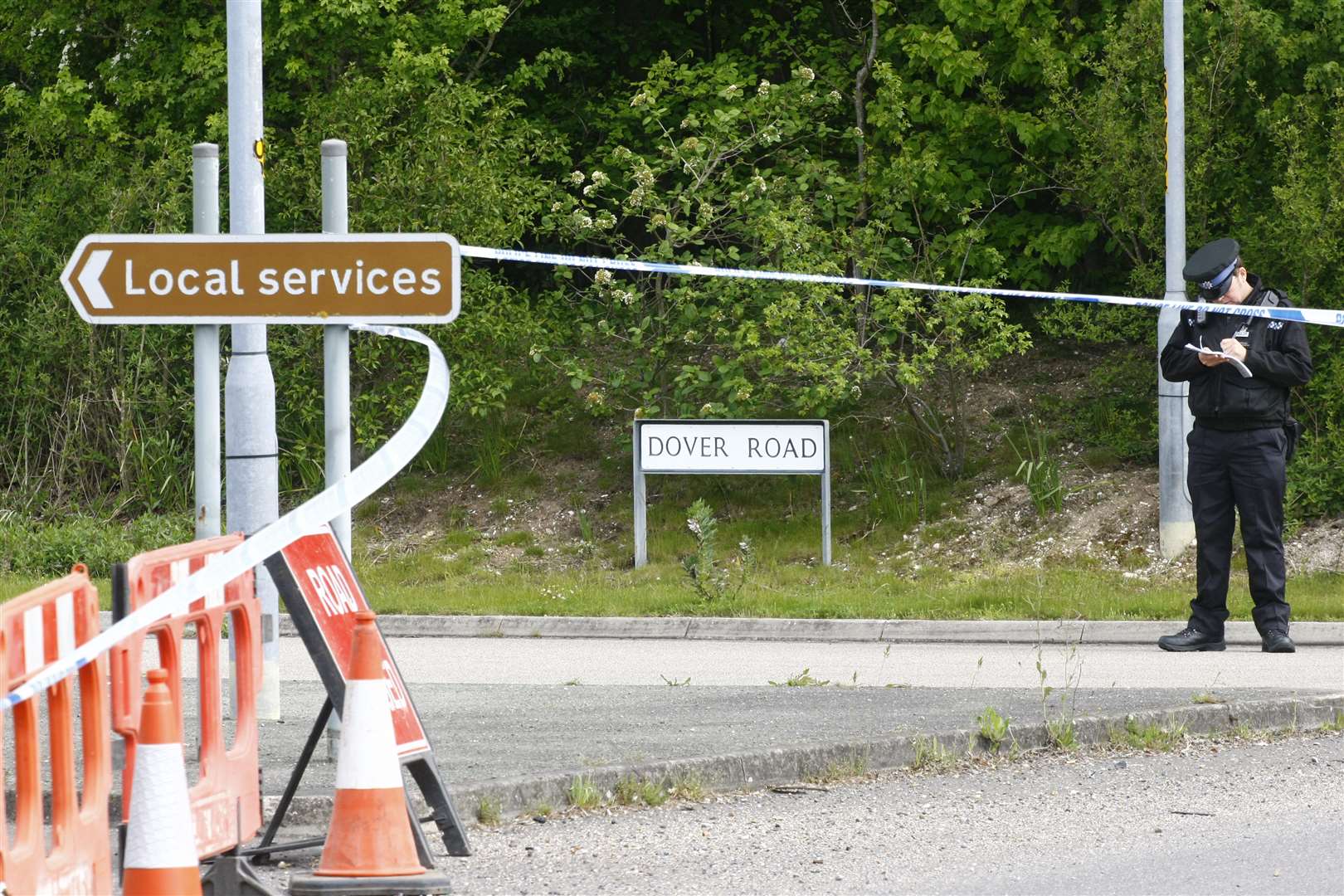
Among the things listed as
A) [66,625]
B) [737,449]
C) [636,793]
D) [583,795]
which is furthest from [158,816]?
[737,449]

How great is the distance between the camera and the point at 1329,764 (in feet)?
23.1

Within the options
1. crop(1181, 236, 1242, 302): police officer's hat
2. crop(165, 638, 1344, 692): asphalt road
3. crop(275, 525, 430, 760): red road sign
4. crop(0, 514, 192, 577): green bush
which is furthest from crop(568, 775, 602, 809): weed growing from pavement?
crop(0, 514, 192, 577): green bush

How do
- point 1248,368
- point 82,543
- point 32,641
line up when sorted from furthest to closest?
point 82,543 → point 1248,368 → point 32,641

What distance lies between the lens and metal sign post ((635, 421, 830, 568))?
14320mm

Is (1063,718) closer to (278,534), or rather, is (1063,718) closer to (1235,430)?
(1235,430)

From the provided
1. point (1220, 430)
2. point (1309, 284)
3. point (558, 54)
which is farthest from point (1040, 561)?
point (558, 54)

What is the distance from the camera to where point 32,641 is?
13.6ft

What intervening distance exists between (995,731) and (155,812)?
379cm

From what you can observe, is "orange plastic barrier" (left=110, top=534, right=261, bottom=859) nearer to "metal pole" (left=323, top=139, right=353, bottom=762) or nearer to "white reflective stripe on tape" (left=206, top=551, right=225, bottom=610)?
"white reflective stripe on tape" (left=206, top=551, right=225, bottom=610)

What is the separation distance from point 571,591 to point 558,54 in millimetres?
8167

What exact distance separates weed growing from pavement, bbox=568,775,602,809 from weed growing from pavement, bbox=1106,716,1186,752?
2286 millimetres

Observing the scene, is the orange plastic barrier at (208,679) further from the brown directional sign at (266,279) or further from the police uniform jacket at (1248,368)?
the police uniform jacket at (1248,368)

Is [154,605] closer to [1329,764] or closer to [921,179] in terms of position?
[1329,764]

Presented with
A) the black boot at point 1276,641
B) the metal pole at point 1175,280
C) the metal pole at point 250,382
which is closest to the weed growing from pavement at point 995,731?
the black boot at point 1276,641
